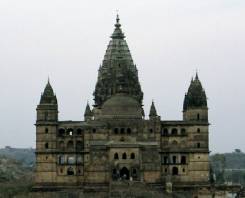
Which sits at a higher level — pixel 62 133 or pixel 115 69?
pixel 115 69

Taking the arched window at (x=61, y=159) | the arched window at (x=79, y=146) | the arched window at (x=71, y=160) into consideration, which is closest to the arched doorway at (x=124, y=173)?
the arched window at (x=79, y=146)

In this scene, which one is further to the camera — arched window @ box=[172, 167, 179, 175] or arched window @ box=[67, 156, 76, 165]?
arched window @ box=[172, 167, 179, 175]

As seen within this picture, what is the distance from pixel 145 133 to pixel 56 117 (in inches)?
354

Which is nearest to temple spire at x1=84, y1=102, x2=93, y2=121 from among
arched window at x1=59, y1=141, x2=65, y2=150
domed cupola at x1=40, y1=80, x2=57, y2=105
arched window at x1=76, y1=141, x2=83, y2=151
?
arched window at x1=76, y1=141, x2=83, y2=151

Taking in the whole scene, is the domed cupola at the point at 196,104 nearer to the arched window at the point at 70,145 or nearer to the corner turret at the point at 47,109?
the arched window at the point at 70,145

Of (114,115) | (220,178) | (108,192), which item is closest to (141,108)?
(114,115)

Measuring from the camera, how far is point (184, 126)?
108 m

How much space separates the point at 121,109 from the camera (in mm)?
107000

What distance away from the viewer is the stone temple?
104562 millimetres

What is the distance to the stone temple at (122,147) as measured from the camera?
10456 centimetres

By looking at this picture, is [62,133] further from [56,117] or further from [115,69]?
[115,69]

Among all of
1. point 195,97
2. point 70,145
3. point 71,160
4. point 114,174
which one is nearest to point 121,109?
point 70,145

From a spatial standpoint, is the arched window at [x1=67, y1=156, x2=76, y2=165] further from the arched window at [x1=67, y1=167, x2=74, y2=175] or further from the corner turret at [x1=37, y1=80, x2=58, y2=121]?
the corner turret at [x1=37, y1=80, x2=58, y2=121]

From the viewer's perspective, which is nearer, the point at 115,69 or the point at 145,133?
the point at 145,133
